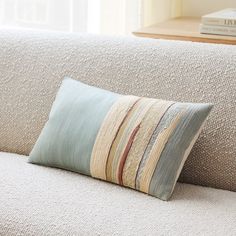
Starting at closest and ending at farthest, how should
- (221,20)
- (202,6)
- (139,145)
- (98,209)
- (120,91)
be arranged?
(98,209)
(139,145)
(120,91)
(221,20)
(202,6)

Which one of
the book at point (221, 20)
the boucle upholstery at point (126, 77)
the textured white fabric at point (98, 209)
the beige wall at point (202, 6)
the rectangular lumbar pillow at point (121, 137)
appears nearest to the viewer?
the textured white fabric at point (98, 209)

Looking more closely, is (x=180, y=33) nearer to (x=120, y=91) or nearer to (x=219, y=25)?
(x=219, y=25)

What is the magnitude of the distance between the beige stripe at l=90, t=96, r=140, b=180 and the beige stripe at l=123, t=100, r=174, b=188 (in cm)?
7

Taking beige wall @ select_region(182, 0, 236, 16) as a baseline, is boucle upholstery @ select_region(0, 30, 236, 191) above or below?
below

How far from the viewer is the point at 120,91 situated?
1889mm

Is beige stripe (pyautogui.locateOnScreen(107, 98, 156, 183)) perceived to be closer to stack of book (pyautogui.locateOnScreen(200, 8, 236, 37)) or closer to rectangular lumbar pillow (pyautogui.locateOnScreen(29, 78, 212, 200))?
rectangular lumbar pillow (pyautogui.locateOnScreen(29, 78, 212, 200))

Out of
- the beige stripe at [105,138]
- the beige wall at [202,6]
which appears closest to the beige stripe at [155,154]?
the beige stripe at [105,138]

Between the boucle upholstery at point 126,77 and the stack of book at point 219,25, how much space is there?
0.28 meters

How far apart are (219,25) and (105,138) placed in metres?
0.71

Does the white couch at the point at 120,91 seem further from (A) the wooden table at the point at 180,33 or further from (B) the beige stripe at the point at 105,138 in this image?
(A) the wooden table at the point at 180,33

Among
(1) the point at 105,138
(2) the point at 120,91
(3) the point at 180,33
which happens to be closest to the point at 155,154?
(1) the point at 105,138

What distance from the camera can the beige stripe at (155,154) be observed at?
1.64 metres

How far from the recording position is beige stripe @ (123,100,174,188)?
1.66 m

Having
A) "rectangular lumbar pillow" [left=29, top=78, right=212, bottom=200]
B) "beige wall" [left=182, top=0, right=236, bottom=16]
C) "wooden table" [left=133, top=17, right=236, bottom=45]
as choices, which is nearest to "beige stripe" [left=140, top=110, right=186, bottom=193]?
"rectangular lumbar pillow" [left=29, top=78, right=212, bottom=200]
